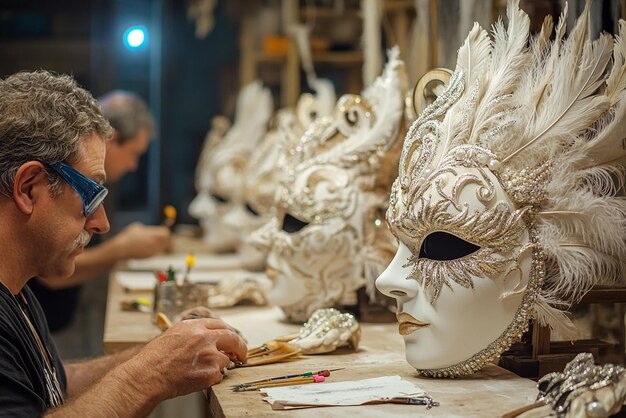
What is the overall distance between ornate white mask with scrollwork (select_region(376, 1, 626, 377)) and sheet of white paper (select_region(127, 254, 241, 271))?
271 centimetres

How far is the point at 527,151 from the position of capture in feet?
7.57

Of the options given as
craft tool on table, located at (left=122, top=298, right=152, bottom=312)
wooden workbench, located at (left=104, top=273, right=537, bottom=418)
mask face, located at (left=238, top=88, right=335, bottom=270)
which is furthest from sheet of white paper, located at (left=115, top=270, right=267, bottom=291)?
wooden workbench, located at (left=104, top=273, right=537, bottom=418)

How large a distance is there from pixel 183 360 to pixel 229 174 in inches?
146

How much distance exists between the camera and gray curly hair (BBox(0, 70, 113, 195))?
2.25 meters

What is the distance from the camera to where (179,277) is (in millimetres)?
4617

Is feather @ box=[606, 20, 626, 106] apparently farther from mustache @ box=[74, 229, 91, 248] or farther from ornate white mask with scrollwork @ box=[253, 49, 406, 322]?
mustache @ box=[74, 229, 91, 248]

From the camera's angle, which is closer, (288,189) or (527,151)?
(527,151)

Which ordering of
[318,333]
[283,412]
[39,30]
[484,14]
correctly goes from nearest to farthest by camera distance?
[283,412] → [318,333] → [484,14] → [39,30]

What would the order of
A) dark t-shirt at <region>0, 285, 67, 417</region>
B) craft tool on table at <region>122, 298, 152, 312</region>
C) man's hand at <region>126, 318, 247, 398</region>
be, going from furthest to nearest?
craft tool on table at <region>122, 298, 152, 312</region> < man's hand at <region>126, 318, 247, 398</region> < dark t-shirt at <region>0, 285, 67, 417</region>

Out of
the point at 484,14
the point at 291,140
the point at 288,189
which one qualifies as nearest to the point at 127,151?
the point at 291,140

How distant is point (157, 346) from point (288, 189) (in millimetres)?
1229

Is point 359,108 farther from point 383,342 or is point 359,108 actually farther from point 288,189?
point 383,342

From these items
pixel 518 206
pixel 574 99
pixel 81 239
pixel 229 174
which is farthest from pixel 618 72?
pixel 229 174

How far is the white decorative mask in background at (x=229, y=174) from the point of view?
231 inches
